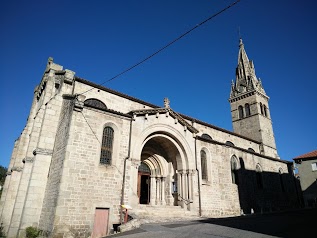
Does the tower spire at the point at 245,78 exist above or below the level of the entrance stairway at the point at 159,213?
above

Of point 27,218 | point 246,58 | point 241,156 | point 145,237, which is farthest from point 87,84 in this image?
point 246,58

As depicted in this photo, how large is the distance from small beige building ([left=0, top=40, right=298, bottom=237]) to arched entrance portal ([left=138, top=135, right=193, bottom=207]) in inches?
3.1

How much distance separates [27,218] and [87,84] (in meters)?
9.74

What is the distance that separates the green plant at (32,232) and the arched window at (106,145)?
475cm

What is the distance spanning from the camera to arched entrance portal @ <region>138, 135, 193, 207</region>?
17.2 metres

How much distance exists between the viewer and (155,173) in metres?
18.2

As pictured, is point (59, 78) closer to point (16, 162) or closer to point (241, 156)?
point (16, 162)

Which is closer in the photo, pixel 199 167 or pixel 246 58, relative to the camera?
pixel 199 167

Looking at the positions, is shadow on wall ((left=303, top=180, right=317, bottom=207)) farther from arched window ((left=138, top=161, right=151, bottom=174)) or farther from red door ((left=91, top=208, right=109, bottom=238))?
red door ((left=91, top=208, right=109, bottom=238))

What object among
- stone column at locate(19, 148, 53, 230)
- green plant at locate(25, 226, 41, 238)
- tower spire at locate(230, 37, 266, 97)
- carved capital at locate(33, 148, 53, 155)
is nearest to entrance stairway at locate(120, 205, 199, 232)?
green plant at locate(25, 226, 41, 238)

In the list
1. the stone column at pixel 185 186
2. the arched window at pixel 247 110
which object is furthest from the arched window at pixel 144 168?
the arched window at pixel 247 110

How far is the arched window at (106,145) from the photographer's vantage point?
513 inches

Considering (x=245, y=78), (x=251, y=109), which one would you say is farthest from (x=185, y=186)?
(x=245, y=78)

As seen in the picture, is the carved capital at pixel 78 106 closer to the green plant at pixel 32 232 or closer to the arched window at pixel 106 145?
the arched window at pixel 106 145
